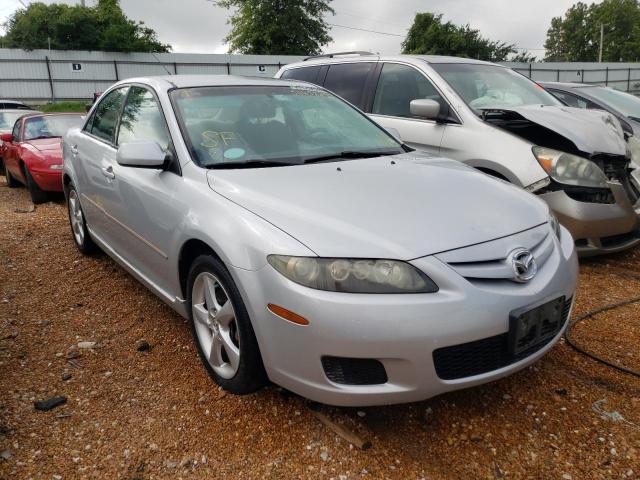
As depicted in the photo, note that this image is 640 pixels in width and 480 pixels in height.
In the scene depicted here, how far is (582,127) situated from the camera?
431 centimetres

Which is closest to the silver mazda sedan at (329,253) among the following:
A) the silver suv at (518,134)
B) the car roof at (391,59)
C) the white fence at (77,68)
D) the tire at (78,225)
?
the silver suv at (518,134)

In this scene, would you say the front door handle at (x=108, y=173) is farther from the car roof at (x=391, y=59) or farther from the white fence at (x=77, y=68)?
the white fence at (x=77, y=68)

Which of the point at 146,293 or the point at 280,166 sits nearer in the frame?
the point at 280,166

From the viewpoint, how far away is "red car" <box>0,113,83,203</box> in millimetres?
7027

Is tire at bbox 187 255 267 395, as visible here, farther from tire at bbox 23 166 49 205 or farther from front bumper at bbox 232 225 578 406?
tire at bbox 23 166 49 205

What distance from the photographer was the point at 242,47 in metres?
39.8

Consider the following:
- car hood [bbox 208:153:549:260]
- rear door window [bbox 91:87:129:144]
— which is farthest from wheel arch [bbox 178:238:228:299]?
rear door window [bbox 91:87:129:144]

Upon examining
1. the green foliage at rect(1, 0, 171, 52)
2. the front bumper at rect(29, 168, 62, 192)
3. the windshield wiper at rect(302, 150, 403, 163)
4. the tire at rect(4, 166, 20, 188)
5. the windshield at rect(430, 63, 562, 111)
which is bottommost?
the tire at rect(4, 166, 20, 188)

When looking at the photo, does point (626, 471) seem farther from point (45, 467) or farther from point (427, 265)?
point (45, 467)

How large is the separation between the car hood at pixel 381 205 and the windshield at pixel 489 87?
215cm

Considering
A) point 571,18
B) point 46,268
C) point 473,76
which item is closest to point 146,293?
point 46,268

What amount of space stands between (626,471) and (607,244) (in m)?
2.66

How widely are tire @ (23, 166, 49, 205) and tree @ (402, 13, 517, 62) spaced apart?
4345cm

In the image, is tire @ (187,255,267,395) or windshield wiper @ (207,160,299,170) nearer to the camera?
tire @ (187,255,267,395)
